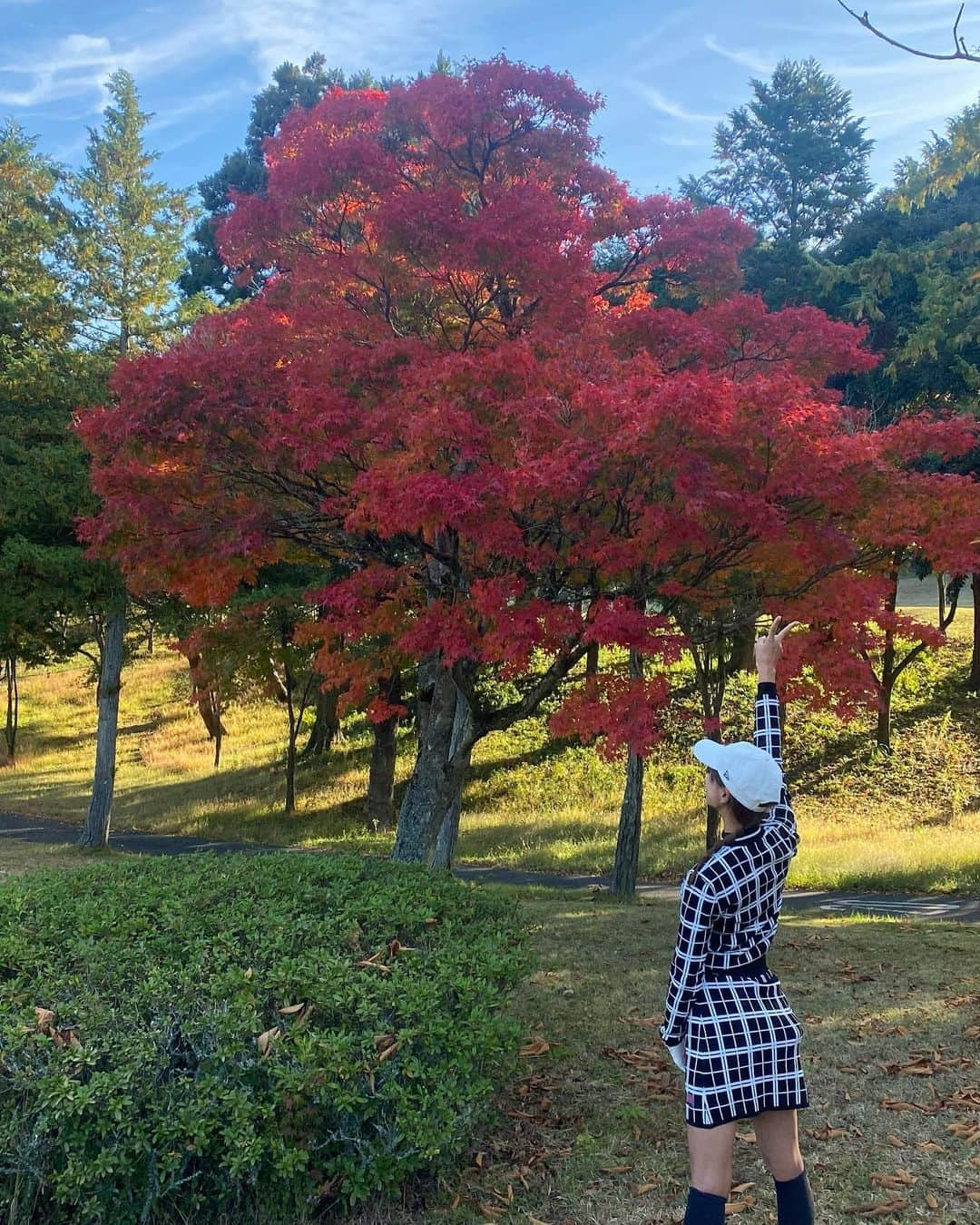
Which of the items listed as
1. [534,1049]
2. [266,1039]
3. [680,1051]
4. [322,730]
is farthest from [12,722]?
[680,1051]

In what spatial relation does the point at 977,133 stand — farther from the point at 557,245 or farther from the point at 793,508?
the point at 793,508

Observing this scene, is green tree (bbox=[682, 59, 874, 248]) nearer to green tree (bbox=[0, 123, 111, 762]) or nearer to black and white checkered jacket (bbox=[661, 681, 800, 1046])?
green tree (bbox=[0, 123, 111, 762])

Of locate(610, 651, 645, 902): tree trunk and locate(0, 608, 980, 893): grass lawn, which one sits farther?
locate(0, 608, 980, 893): grass lawn

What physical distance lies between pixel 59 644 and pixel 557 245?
14.1 metres

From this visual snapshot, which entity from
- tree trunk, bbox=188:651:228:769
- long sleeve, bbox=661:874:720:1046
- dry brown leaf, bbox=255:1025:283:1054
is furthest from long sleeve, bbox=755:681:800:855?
tree trunk, bbox=188:651:228:769

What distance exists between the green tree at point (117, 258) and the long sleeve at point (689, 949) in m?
15.3

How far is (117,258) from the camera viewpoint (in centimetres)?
1689

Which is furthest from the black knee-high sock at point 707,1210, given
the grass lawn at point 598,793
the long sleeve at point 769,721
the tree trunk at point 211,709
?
the grass lawn at point 598,793

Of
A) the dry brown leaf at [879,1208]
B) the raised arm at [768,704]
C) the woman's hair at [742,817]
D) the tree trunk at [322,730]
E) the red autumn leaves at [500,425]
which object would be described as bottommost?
the tree trunk at [322,730]

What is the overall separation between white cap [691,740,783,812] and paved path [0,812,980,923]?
220 inches

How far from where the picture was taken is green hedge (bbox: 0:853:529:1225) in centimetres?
314

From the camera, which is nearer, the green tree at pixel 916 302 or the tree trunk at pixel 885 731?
the green tree at pixel 916 302

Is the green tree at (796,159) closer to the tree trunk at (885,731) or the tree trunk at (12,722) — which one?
the tree trunk at (885,731)

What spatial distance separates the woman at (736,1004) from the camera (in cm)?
269
